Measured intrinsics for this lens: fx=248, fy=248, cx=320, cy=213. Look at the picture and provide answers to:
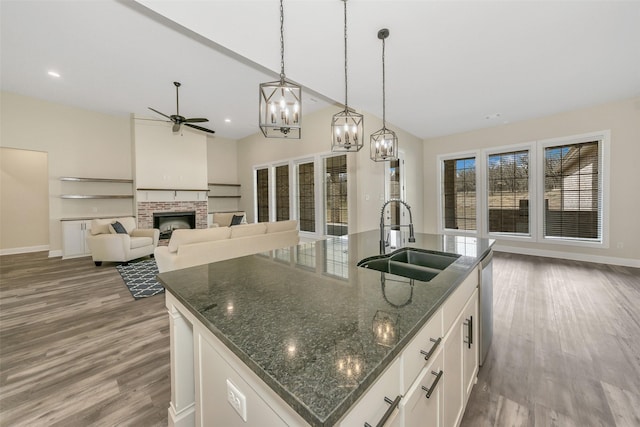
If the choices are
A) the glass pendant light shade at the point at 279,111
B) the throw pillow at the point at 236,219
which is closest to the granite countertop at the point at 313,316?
the glass pendant light shade at the point at 279,111

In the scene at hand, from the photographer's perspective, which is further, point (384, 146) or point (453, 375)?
point (384, 146)

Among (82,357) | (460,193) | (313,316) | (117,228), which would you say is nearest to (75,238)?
(117,228)

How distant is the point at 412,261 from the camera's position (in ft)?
6.45

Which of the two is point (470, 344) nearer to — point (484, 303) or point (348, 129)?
point (484, 303)

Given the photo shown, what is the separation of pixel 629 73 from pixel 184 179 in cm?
876

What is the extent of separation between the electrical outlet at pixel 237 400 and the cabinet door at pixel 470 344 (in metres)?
1.19

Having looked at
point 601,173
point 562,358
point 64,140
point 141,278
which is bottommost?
point 562,358

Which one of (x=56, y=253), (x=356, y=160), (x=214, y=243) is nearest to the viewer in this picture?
(x=214, y=243)

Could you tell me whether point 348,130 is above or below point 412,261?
above

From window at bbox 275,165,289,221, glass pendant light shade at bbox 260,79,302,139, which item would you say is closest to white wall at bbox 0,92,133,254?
window at bbox 275,165,289,221

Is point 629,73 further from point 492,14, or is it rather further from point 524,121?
point 492,14

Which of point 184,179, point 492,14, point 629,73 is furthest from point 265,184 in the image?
point 629,73

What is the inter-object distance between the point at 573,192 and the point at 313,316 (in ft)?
21.8

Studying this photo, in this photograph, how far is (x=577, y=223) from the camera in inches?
196
